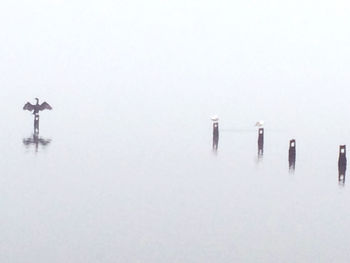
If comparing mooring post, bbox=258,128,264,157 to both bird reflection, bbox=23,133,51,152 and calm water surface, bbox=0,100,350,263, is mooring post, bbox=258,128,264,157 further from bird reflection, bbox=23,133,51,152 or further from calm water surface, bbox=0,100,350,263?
bird reflection, bbox=23,133,51,152

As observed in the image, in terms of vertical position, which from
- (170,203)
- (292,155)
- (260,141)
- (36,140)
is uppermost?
(260,141)

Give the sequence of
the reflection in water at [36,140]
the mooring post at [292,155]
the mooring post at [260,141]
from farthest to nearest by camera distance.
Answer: the reflection in water at [36,140] < the mooring post at [260,141] < the mooring post at [292,155]

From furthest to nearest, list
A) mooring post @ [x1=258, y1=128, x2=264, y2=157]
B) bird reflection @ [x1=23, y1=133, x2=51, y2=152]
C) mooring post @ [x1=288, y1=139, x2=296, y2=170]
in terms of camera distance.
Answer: bird reflection @ [x1=23, y1=133, x2=51, y2=152] < mooring post @ [x1=258, y1=128, x2=264, y2=157] < mooring post @ [x1=288, y1=139, x2=296, y2=170]

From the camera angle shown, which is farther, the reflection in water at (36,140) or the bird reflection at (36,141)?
the reflection in water at (36,140)

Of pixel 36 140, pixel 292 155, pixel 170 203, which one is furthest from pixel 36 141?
pixel 170 203

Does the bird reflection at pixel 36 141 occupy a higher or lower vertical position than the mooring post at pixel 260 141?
lower

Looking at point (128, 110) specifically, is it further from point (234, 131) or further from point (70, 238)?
point (70, 238)

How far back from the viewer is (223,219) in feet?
128

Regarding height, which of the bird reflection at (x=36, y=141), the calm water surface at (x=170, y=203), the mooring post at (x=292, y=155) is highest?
the mooring post at (x=292, y=155)

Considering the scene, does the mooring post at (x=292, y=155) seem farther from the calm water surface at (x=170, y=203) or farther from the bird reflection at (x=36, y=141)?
the bird reflection at (x=36, y=141)

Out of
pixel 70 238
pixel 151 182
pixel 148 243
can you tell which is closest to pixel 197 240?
pixel 148 243

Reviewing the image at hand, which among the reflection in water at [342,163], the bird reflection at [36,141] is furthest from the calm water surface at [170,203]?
the reflection in water at [342,163]

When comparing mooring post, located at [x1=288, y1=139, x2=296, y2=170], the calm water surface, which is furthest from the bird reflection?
mooring post, located at [x1=288, y1=139, x2=296, y2=170]

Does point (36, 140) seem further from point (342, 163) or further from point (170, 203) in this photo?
point (170, 203)
